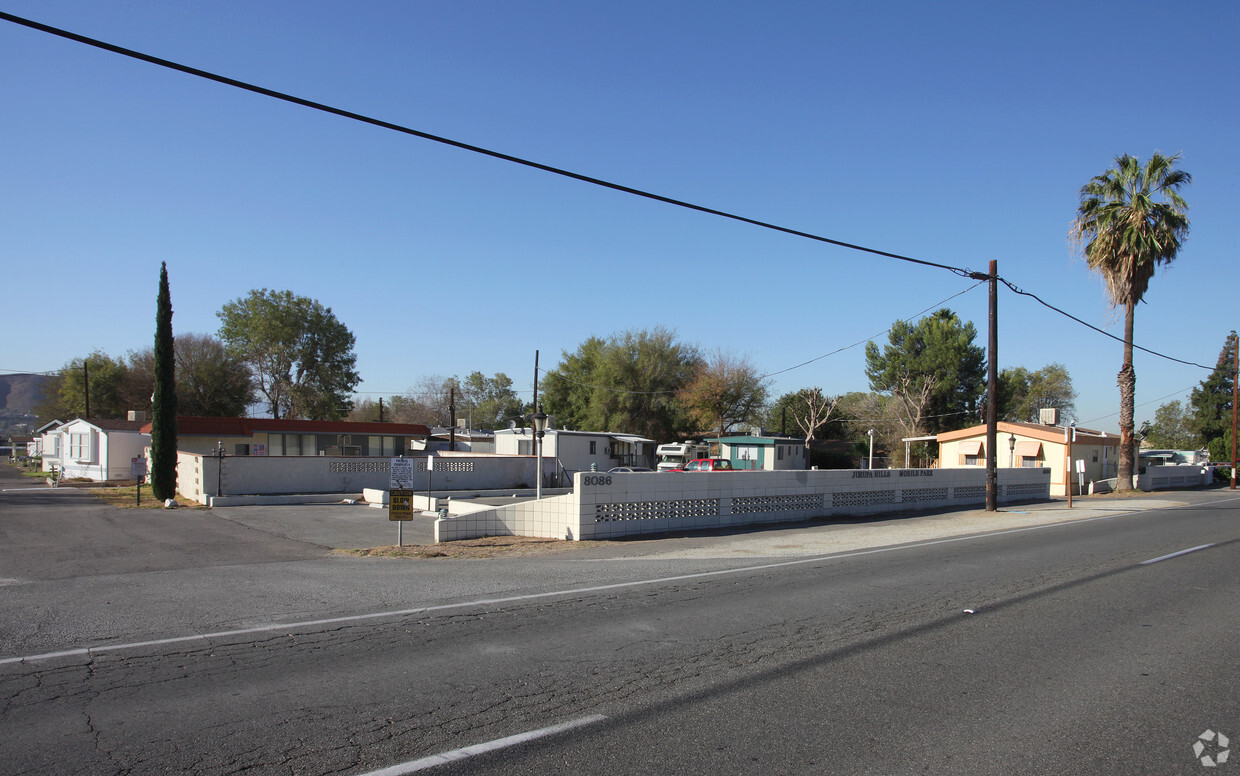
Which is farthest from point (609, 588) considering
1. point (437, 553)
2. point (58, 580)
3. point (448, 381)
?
point (448, 381)

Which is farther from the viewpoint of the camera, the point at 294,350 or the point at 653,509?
the point at 294,350

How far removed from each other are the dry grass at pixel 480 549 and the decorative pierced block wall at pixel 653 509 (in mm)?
908

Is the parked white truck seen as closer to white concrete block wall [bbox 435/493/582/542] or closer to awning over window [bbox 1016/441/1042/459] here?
awning over window [bbox 1016/441/1042/459]

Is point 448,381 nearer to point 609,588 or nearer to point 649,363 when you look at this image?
point 649,363

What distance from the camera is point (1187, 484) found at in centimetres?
Answer: 4478

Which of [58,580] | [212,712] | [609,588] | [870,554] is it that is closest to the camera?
[212,712]

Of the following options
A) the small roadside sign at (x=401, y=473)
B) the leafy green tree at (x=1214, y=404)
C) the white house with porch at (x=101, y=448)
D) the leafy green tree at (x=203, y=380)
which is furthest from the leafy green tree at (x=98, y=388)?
the leafy green tree at (x=1214, y=404)

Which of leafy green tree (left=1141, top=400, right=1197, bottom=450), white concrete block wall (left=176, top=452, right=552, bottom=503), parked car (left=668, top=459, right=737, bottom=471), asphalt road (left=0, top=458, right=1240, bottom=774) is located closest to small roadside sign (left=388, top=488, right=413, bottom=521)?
asphalt road (left=0, top=458, right=1240, bottom=774)

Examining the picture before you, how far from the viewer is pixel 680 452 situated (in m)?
46.5

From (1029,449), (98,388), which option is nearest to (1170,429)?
(1029,449)

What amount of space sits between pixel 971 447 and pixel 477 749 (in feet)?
133

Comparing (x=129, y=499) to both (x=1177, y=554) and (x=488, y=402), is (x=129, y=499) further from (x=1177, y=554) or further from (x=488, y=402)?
(x=488, y=402)

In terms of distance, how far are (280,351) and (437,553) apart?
61.4m

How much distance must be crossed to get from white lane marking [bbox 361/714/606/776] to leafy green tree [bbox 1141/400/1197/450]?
3695 inches
